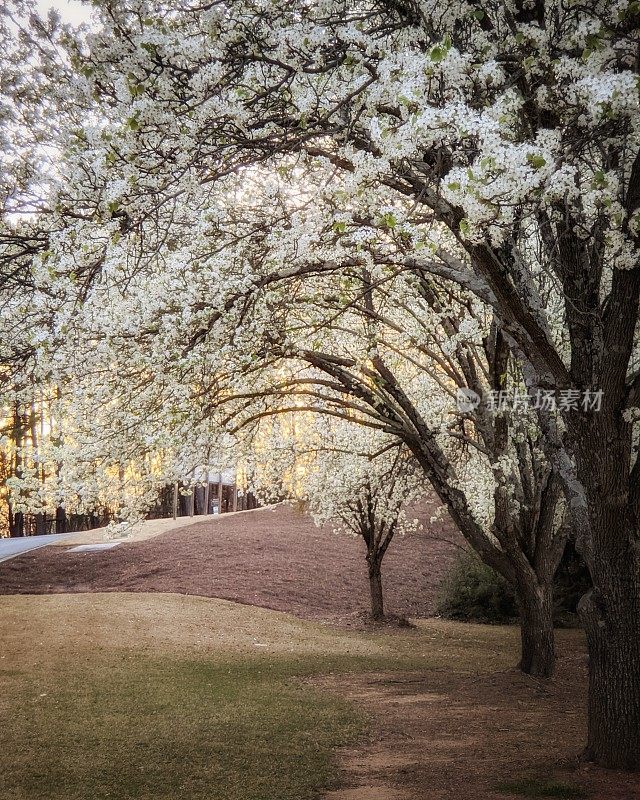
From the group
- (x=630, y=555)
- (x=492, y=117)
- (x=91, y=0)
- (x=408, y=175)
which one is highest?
(x=91, y=0)

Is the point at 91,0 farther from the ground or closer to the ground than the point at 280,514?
farther from the ground

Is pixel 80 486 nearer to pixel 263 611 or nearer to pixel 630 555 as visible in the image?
pixel 630 555

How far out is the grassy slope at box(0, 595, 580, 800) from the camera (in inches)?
274

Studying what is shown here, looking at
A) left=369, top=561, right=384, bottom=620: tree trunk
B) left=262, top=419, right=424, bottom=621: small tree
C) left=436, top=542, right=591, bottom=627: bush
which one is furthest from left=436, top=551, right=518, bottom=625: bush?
left=369, top=561, right=384, bottom=620: tree trunk

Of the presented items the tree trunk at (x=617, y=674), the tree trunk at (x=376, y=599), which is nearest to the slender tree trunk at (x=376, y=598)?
the tree trunk at (x=376, y=599)

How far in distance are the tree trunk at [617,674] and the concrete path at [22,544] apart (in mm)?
21349

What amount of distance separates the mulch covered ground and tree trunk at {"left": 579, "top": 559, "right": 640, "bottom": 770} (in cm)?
1463

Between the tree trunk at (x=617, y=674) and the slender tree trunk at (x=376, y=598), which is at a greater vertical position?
the tree trunk at (x=617, y=674)

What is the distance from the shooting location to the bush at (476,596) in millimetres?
21578

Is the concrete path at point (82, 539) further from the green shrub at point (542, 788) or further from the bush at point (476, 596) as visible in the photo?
the green shrub at point (542, 788)

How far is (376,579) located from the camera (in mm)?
20281

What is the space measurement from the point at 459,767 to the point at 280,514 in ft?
92.4

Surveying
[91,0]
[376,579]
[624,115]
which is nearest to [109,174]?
[91,0]

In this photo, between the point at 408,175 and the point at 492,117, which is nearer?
the point at 492,117
